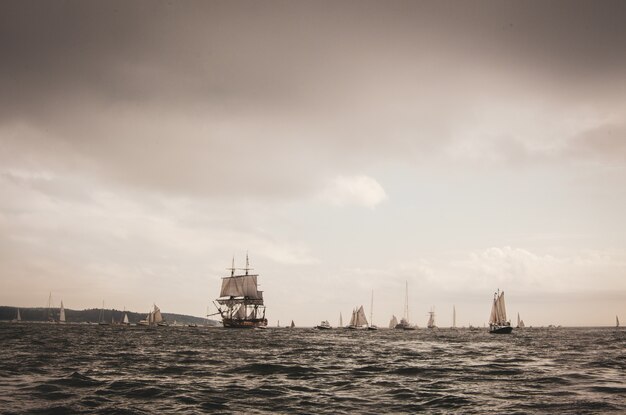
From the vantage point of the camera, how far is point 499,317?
118m

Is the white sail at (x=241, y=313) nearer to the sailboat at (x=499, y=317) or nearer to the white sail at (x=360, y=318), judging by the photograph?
the white sail at (x=360, y=318)

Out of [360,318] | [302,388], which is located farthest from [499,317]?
[302,388]

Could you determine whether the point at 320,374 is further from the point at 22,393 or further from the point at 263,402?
the point at 22,393

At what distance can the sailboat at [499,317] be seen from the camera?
112750 millimetres

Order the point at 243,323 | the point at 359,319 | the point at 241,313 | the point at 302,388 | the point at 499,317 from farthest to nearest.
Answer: the point at 359,319, the point at 241,313, the point at 243,323, the point at 499,317, the point at 302,388

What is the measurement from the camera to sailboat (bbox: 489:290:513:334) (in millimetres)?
112750

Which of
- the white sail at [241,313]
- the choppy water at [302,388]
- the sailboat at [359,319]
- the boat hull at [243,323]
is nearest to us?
the choppy water at [302,388]

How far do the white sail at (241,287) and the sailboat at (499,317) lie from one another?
Result: 8225 centimetres

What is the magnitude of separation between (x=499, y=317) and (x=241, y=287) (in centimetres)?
9018

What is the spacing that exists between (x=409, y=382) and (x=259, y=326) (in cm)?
14601

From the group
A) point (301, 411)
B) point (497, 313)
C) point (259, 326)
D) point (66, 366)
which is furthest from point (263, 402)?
point (259, 326)

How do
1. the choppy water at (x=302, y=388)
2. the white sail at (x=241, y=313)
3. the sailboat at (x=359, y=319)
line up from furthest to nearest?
the sailboat at (x=359, y=319) → the white sail at (x=241, y=313) → the choppy water at (x=302, y=388)

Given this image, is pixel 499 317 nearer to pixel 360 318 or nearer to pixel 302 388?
pixel 360 318

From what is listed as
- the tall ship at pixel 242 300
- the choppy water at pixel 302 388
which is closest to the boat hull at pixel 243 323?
the tall ship at pixel 242 300
